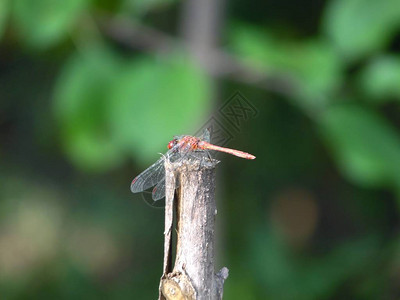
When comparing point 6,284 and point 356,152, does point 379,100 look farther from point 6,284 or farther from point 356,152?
point 6,284

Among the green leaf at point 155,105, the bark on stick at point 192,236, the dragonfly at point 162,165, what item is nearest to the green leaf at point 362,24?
the green leaf at point 155,105

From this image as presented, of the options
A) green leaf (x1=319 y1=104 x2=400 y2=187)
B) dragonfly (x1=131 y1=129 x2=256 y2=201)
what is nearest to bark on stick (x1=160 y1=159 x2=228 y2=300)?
dragonfly (x1=131 y1=129 x2=256 y2=201)

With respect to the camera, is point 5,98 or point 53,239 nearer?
point 5,98

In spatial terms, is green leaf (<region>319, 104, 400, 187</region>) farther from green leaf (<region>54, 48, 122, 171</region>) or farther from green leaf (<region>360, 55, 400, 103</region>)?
green leaf (<region>54, 48, 122, 171</region>)

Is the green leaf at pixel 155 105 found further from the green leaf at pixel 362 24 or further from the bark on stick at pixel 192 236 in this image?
the bark on stick at pixel 192 236

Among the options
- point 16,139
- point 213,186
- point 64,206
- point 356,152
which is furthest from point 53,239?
point 213,186

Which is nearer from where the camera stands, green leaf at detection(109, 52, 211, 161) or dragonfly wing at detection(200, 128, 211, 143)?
dragonfly wing at detection(200, 128, 211, 143)
